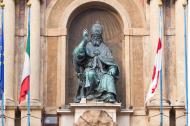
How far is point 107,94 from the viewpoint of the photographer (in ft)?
81.4

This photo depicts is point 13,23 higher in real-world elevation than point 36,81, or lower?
higher

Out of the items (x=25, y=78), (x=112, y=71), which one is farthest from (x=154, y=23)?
(x=25, y=78)

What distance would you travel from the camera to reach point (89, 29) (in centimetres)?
2678

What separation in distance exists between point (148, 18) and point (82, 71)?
2693 mm

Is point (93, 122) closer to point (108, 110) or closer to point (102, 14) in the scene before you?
point (108, 110)

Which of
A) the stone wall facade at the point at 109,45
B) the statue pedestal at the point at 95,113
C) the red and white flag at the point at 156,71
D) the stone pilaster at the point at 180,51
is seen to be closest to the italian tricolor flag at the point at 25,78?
the stone wall facade at the point at 109,45

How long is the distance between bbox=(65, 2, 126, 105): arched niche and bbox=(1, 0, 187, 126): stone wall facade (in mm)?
31

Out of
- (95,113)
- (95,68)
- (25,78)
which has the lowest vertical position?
(95,113)

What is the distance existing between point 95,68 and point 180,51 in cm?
256

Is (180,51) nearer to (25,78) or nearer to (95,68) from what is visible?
(95,68)

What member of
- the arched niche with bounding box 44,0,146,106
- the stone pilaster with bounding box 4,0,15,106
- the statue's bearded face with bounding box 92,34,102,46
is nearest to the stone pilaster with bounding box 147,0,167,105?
the arched niche with bounding box 44,0,146,106

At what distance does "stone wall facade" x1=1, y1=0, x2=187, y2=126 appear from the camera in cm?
2506

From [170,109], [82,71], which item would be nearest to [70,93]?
[82,71]

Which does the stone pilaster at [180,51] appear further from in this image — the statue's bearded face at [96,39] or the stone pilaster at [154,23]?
the statue's bearded face at [96,39]
